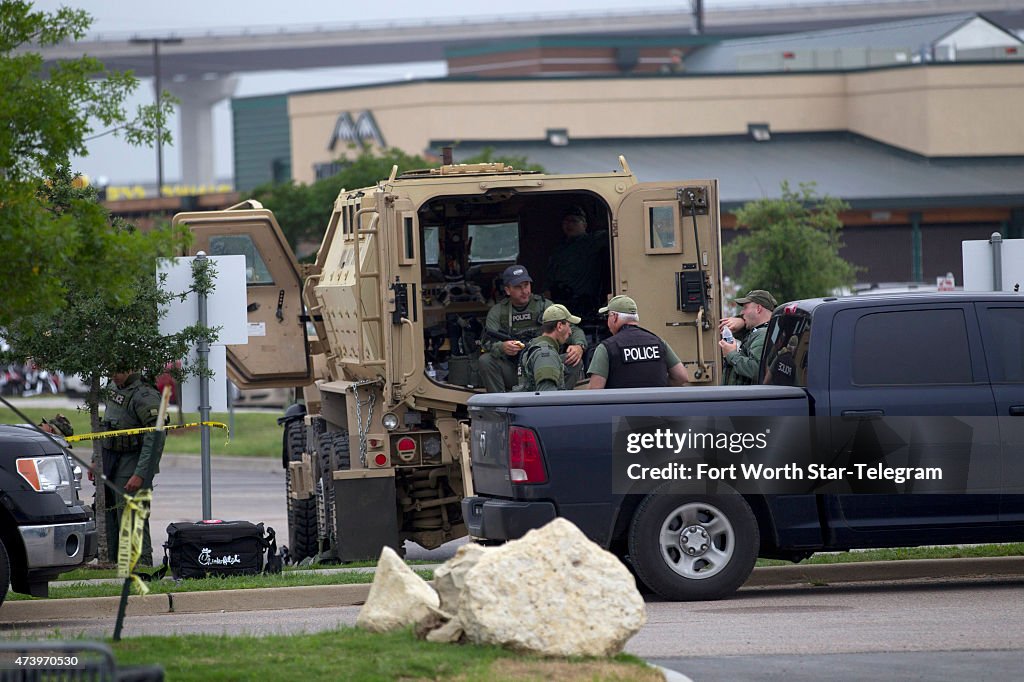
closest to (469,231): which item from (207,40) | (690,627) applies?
(690,627)

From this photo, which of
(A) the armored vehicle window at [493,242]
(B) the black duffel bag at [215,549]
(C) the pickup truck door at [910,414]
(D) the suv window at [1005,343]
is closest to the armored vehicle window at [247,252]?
(A) the armored vehicle window at [493,242]

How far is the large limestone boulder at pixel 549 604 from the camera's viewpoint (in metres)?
7.63

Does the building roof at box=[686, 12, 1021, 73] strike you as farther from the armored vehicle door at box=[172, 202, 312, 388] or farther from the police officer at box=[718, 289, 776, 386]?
the police officer at box=[718, 289, 776, 386]

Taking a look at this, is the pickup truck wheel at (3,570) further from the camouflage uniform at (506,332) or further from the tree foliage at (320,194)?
the tree foliage at (320,194)

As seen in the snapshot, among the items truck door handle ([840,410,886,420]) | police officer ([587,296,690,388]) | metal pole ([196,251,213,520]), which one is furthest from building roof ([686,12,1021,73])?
truck door handle ([840,410,886,420])

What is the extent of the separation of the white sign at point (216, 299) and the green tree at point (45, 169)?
4.28 m

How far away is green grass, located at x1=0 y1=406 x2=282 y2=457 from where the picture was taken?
28.4m

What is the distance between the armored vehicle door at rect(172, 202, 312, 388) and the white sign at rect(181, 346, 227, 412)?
2.43 meters

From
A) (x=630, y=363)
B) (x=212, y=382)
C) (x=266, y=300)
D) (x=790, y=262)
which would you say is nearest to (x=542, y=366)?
(x=630, y=363)

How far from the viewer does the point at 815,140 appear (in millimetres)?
50469

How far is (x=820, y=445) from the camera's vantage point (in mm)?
10359

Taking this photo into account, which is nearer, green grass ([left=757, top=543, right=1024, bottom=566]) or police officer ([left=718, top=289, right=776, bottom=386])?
green grass ([left=757, top=543, right=1024, bottom=566])

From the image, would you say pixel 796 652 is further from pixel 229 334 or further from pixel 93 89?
pixel 229 334

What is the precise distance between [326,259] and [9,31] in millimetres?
7458
